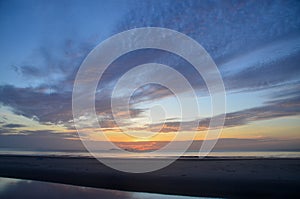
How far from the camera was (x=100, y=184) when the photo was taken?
18.8m

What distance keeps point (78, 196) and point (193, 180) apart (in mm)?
10891

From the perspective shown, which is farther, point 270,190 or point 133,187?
point 133,187

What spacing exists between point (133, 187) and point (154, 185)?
1.83 meters

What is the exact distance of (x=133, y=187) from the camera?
17547mm

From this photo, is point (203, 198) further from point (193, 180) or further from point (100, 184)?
→ point (100, 184)

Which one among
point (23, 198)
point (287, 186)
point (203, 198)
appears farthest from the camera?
point (287, 186)

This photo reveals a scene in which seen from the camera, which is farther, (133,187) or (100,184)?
(100,184)

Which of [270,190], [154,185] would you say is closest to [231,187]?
[270,190]

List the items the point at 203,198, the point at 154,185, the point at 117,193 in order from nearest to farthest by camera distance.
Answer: the point at 203,198 < the point at 117,193 < the point at 154,185

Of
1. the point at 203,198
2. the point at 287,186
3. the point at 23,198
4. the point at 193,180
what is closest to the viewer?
the point at 23,198

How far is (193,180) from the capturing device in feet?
66.6

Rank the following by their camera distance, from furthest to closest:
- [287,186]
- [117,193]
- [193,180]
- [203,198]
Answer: [193,180] → [287,186] → [117,193] → [203,198]

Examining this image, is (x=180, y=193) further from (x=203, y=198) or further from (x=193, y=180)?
(x=193, y=180)

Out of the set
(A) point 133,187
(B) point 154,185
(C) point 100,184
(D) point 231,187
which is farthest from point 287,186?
(C) point 100,184
